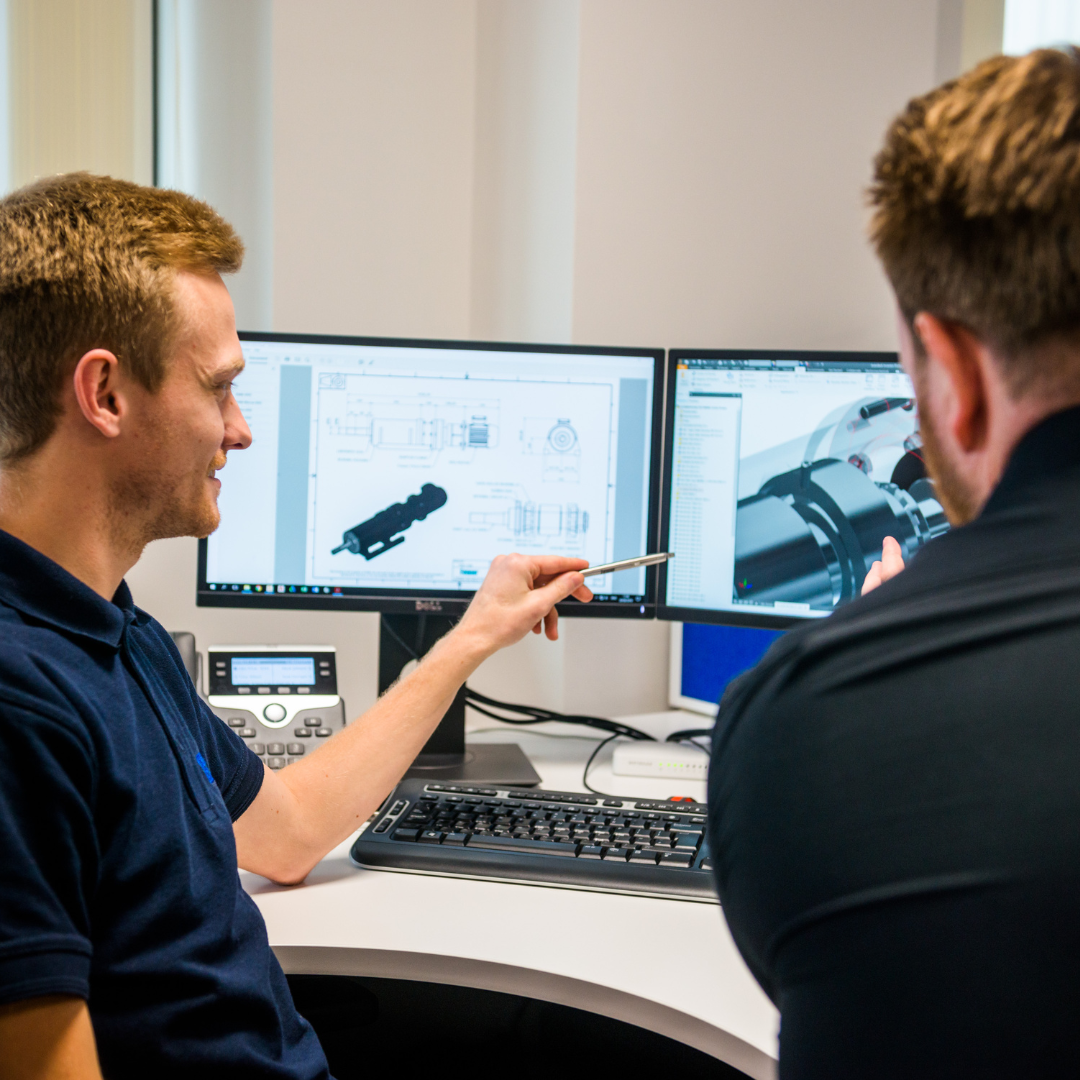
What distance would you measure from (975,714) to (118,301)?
65 cm

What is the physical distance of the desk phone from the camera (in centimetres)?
135

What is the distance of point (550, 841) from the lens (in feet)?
3.55

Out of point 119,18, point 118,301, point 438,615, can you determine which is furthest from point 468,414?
point 119,18

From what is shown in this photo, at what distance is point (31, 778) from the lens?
631 mm

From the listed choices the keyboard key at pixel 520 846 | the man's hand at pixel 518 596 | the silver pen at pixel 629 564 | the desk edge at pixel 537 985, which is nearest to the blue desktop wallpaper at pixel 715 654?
the silver pen at pixel 629 564

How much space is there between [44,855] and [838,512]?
3.39 ft

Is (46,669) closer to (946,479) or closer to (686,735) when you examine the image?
(946,479)

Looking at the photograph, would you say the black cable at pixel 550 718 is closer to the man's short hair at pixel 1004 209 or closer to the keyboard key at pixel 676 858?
the keyboard key at pixel 676 858

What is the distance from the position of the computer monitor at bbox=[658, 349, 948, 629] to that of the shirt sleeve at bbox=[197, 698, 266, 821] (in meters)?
0.64

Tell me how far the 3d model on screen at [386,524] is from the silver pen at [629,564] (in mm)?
229

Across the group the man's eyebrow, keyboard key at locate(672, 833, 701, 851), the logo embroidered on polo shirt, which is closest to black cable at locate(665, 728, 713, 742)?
keyboard key at locate(672, 833, 701, 851)

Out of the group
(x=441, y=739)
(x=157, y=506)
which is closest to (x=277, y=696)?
(x=441, y=739)

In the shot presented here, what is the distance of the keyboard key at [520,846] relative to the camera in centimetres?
106

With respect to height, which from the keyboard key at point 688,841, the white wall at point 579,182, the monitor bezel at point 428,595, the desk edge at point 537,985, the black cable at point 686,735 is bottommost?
the desk edge at point 537,985
